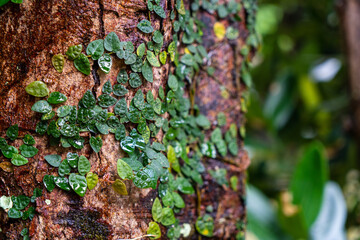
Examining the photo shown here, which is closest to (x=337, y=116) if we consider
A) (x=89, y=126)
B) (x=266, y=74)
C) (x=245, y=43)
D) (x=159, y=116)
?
(x=266, y=74)

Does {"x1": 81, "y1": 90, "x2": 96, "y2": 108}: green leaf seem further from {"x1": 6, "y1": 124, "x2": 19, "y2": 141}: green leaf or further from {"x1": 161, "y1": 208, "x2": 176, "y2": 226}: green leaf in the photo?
{"x1": 161, "y1": 208, "x2": 176, "y2": 226}: green leaf

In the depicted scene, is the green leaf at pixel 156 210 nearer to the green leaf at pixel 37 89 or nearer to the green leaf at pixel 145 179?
the green leaf at pixel 145 179

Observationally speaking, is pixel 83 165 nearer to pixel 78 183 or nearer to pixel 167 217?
pixel 78 183

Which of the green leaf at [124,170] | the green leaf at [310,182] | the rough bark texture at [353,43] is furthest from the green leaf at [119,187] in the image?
the rough bark texture at [353,43]

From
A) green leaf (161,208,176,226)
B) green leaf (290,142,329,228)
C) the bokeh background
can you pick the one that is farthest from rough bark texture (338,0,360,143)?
green leaf (161,208,176,226)

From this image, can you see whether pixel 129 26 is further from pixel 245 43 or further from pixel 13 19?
pixel 245 43

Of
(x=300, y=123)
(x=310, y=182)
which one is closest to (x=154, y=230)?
(x=310, y=182)
